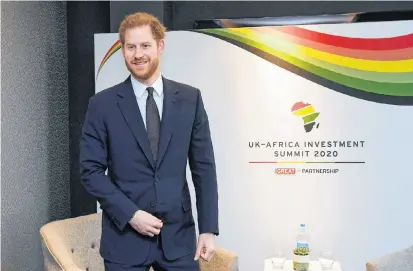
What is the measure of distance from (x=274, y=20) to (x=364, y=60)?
0.76 meters

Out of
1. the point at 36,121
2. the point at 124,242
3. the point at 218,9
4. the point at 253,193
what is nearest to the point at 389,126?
the point at 253,193

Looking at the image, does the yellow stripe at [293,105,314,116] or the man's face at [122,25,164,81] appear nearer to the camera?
the man's face at [122,25,164,81]

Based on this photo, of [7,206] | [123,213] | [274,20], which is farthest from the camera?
[274,20]

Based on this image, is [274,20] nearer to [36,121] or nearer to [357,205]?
[357,205]

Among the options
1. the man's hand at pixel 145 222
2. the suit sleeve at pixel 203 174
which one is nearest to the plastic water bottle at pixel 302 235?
the suit sleeve at pixel 203 174

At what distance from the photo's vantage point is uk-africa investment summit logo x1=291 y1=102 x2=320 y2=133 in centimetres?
288

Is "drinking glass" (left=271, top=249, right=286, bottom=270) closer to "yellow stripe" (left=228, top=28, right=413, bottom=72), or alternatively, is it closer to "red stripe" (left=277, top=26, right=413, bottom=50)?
"yellow stripe" (left=228, top=28, right=413, bottom=72)

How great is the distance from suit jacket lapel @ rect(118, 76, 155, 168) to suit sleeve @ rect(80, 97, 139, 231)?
93mm

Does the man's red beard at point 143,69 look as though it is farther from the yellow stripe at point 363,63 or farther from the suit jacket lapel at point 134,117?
the yellow stripe at point 363,63

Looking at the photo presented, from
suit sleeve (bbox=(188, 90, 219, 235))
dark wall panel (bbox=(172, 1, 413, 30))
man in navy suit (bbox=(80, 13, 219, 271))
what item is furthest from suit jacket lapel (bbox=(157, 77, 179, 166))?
dark wall panel (bbox=(172, 1, 413, 30))

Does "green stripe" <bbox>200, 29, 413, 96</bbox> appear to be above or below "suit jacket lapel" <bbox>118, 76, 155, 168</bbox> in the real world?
above

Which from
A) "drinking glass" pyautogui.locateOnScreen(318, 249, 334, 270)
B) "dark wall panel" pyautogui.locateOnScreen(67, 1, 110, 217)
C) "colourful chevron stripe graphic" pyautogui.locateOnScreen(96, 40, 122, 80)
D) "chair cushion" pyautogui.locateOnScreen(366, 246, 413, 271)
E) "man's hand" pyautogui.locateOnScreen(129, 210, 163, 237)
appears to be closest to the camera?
"man's hand" pyautogui.locateOnScreen(129, 210, 163, 237)

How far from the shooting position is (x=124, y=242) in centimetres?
165

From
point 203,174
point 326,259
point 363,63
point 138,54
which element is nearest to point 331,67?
point 363,63
